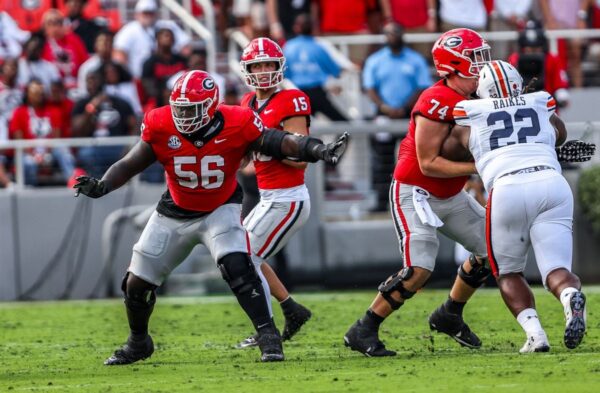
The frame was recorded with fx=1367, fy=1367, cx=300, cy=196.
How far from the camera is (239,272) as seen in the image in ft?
27.1

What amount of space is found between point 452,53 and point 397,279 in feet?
4.72

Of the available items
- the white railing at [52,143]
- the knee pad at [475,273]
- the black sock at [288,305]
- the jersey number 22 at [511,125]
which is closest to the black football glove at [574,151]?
the jersey number 22 at [511,125]

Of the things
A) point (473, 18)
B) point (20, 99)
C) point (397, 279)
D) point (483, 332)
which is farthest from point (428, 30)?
point (397, 279)

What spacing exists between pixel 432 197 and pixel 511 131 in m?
0.88

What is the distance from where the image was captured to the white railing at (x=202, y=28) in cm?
1633

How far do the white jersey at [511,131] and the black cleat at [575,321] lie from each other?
85 centimetres

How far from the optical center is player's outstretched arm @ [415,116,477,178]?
8297mm

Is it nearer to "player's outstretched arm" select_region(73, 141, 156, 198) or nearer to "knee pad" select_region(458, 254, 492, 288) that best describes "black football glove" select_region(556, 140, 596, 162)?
"knee pad" select_region(458, 254, 492, 288)

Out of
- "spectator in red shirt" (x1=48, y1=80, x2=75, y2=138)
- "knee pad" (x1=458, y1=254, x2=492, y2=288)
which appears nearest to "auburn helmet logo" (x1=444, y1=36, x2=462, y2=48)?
"knee pad" (x1=458, y1=254, x2=492, y2=288)

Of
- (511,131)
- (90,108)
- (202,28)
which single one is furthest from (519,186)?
(202,28)

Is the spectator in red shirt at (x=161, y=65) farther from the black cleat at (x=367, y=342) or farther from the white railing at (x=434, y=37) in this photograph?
the black cleat at (x=367, y=342)

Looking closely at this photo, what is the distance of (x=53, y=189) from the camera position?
1498cm

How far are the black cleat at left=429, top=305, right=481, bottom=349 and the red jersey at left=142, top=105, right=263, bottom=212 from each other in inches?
68.1

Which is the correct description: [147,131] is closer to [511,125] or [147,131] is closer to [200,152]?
[200,152]
